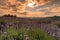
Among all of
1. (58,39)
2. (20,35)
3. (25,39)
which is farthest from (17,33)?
(58,39)

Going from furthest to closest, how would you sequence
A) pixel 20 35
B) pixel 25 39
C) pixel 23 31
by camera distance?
pixel 23 31
pixel 20 35
pixel 25 39

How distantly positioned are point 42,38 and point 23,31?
60 cm

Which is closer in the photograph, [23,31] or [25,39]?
[25,39]

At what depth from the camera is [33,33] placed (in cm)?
715

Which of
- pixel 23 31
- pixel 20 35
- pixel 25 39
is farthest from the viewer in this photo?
pixel 23 31

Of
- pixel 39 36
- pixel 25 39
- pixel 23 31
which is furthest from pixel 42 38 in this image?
pixel 25 39

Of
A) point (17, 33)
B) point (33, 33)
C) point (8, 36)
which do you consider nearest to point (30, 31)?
point (33, 33)

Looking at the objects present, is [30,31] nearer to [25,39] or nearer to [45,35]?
[45,35]

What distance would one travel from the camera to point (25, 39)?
603cm

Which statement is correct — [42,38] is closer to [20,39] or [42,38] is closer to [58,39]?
[58,39]

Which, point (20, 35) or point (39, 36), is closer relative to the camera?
point (20, 35)

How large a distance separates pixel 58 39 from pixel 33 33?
0.77 metres

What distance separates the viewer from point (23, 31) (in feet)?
22.8

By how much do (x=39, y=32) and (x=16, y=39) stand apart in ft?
3.93
